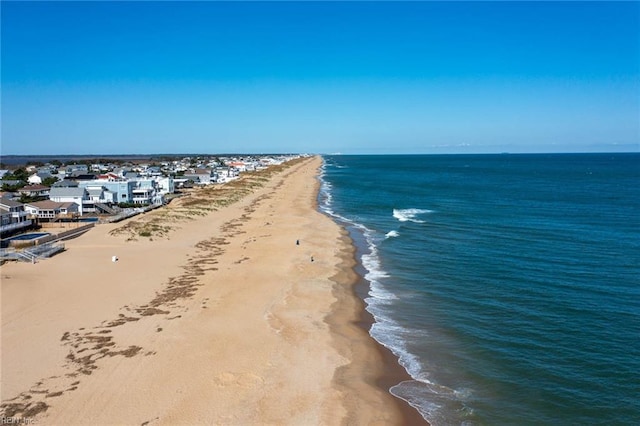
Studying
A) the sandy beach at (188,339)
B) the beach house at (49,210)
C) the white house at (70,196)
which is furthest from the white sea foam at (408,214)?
the white house at (70,196)

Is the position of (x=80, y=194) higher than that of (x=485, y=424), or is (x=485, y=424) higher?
(x=80, y=194)

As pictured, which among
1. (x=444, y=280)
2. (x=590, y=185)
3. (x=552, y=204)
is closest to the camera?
(x=444, y=280)

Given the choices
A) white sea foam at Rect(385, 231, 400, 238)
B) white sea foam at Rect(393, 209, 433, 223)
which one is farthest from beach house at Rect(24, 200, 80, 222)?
white sea foam at Rect(393, 209, 433, 223)

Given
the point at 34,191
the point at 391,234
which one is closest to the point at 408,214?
the point at 391,234

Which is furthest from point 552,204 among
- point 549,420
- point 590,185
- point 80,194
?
point 80,194

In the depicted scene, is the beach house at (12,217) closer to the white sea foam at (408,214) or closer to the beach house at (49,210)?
the beach house at (49,210)

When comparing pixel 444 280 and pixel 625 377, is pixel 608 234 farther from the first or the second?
pixel 625 377

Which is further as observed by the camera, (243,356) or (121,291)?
(121,291)

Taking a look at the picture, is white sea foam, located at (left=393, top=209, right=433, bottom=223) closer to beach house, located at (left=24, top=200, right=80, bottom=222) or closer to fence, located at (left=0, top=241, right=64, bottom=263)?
fence, located at (left=0, top=241, right=64, bottom=263)
